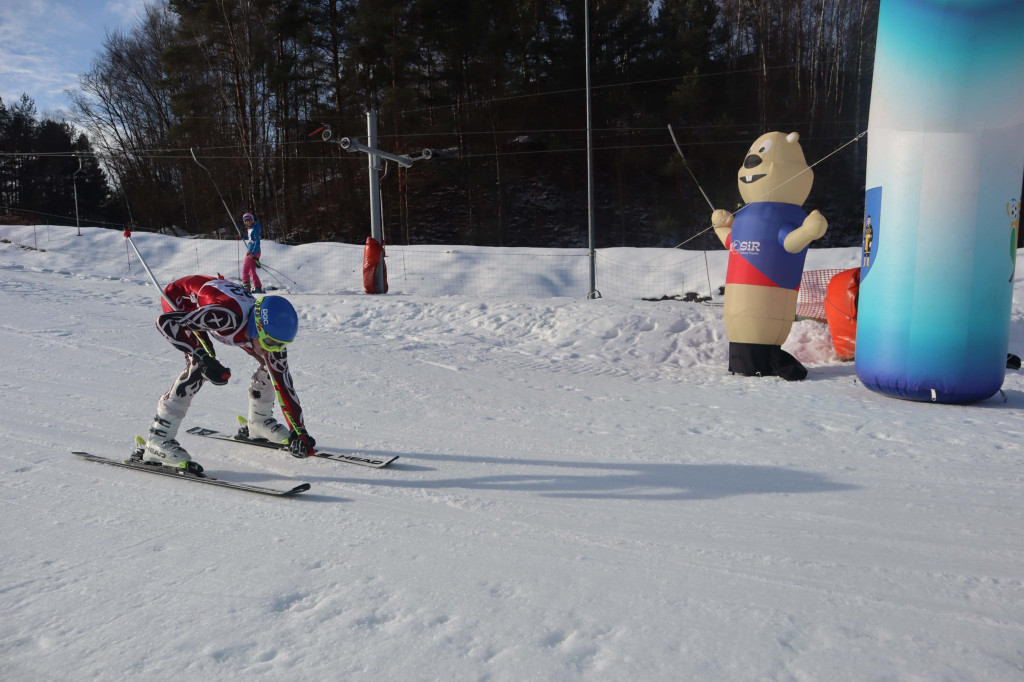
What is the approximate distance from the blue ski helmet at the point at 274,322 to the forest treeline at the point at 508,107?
23.3 meters

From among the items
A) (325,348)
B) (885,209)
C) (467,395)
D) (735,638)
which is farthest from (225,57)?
(735,638)

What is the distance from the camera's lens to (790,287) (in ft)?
25.8

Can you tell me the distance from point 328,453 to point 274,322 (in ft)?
3.90

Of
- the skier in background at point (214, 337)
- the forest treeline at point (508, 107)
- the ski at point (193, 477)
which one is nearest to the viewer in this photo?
the ski at point (193, 477)

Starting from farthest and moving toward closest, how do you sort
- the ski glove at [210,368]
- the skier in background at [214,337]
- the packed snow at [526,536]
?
the skier in background at [214,337] → the ski glove at [210,368] → the packed snow at [526,536]

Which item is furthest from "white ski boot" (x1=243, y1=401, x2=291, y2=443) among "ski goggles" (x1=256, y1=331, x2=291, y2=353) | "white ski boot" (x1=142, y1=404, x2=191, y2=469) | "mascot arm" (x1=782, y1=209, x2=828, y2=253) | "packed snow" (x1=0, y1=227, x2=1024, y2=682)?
"mascot arm" (x1=782, y1=209, x2=828, y2=253)

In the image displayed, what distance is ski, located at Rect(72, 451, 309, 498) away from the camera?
14.3 ft

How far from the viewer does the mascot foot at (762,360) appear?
7.86 m

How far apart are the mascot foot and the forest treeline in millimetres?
21264

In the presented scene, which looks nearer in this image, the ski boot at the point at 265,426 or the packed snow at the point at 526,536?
the packed snow at the point at 526,536

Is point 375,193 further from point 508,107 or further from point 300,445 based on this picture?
point 508,107

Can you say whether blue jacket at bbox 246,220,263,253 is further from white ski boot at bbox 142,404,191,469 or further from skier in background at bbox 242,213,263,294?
white ski boot at bbox 142,404,191,469

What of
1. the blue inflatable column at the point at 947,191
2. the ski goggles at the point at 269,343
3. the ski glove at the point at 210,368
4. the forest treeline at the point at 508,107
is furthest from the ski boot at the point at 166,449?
the forest treeline at the point at 508,107

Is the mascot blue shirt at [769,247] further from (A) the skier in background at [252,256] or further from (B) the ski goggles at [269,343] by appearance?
(A) the skier in background at [252,256]
